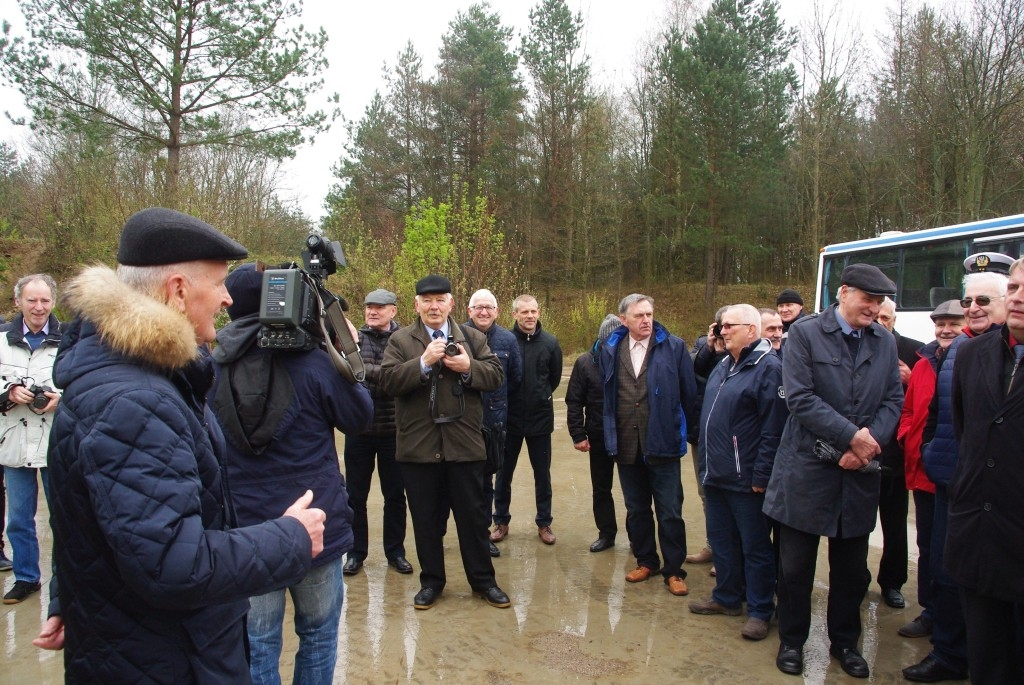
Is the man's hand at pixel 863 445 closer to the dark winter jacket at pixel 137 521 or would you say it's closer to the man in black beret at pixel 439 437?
the man in black beret at pixel 439 437

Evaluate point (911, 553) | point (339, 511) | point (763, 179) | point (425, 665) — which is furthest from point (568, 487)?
point (763, 179)

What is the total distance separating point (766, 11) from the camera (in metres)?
23.0

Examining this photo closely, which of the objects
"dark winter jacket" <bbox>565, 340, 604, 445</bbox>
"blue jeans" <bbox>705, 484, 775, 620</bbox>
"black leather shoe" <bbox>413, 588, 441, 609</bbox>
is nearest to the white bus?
"dark winter jacket" <bbox>565, 340, 604, 445</bbox>

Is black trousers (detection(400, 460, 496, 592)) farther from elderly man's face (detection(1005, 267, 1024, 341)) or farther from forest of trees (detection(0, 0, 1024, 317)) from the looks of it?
forest of trees (detection(0, 0, 1024, 317))

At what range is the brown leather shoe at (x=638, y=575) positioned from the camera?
4660 millimetres

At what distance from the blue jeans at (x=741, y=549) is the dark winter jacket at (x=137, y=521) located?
9.92ft

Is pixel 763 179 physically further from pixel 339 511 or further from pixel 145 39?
pixel 339 511

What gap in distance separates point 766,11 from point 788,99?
3.00 m

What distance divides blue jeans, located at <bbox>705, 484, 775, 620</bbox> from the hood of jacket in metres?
3.31

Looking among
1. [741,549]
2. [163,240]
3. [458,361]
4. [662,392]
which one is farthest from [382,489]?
[163,240]

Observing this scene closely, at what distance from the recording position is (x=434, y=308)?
14.3ft

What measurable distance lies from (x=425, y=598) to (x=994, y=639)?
281cm

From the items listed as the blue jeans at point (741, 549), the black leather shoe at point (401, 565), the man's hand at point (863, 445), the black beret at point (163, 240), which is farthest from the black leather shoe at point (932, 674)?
the black beret at point (163, 240)

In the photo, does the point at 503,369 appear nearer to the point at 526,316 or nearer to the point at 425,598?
the point at 526,316
